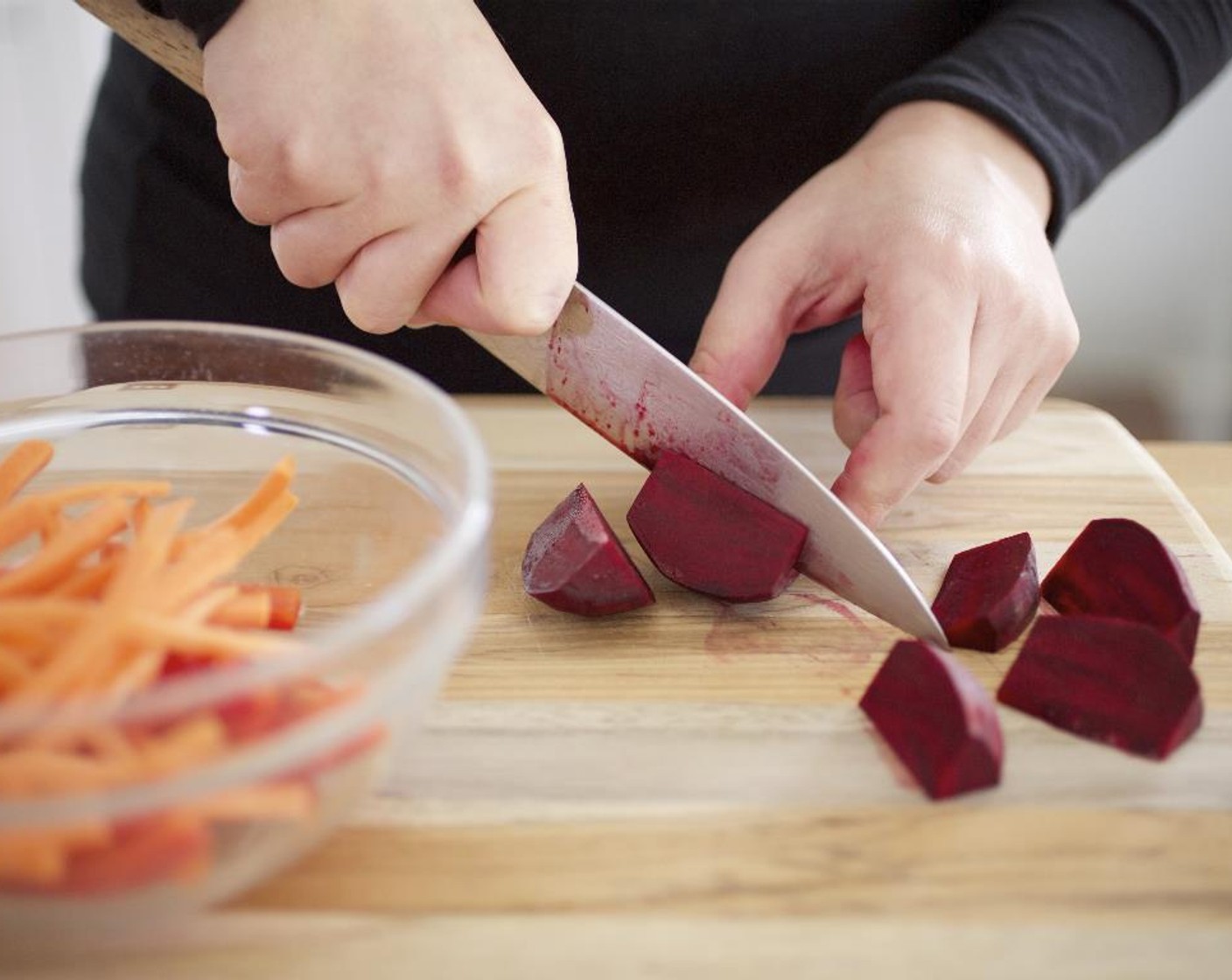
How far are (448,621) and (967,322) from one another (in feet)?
2.21

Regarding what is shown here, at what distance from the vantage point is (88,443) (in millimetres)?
1181

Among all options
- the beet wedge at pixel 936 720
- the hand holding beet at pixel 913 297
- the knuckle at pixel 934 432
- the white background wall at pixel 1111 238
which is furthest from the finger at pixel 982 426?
the white background wall at pixel 1111 238

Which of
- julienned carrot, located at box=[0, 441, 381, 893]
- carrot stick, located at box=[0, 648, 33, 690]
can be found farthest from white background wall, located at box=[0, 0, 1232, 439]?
carrot stick, located at box=[0, 648, 33, 690]

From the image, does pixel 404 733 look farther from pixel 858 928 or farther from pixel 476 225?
pixel 476 225

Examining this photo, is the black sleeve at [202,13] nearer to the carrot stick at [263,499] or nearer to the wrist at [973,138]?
the carrot stick at [263,499]

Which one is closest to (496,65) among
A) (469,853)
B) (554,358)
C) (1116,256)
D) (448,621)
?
(554,358)

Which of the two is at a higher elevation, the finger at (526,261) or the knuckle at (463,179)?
the knuckle at (463,179)

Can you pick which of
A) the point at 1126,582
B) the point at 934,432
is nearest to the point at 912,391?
the point at 934,432

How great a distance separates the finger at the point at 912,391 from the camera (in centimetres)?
117

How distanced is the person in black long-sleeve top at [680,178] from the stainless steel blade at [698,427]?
0.25ft

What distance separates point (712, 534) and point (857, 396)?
0.91ft

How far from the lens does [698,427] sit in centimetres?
115

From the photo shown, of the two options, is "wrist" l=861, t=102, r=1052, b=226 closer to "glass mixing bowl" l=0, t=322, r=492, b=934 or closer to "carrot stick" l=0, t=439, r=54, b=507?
"glass mixing bowl" l=0, t=322, r=492, b=934

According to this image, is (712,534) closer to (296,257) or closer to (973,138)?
(296,257)
